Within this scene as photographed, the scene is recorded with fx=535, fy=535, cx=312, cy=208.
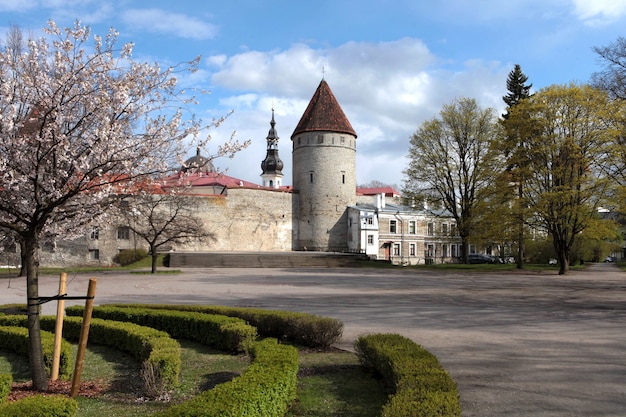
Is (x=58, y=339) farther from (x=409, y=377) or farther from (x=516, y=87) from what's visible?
(x=516, y=87)

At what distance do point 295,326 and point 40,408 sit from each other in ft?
18.0

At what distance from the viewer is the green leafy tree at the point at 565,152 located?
28875mm

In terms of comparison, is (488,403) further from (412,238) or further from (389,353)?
(412,238)

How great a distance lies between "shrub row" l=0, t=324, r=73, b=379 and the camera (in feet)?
25.8

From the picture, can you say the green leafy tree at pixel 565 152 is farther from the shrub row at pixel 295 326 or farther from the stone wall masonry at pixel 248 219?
the stone wall masonry at pixel 248 219

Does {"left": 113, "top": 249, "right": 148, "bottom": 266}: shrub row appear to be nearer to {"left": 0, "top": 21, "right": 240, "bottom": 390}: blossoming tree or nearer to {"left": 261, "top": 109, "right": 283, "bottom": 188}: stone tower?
{"left": 0, "top": 21, "right": 240, "bottom": 390}: blossoming tree

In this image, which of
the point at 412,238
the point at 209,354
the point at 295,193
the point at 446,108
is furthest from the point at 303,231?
the point at 209,354

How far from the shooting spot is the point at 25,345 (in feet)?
30.5

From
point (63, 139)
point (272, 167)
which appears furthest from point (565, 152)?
point (272, 167)

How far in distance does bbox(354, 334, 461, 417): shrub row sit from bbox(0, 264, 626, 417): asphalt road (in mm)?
560

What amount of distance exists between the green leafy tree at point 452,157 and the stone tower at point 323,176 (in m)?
18.2

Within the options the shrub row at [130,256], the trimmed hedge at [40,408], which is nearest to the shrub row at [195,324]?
the trimmed hedge at [40,408]

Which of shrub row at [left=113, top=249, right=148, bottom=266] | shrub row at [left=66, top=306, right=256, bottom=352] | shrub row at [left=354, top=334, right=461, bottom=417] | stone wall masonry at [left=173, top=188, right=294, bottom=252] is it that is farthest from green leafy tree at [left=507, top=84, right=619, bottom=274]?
shrub row at [left=113, top=249, right=148, bottom=266]

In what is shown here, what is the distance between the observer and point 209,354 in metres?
9.36
